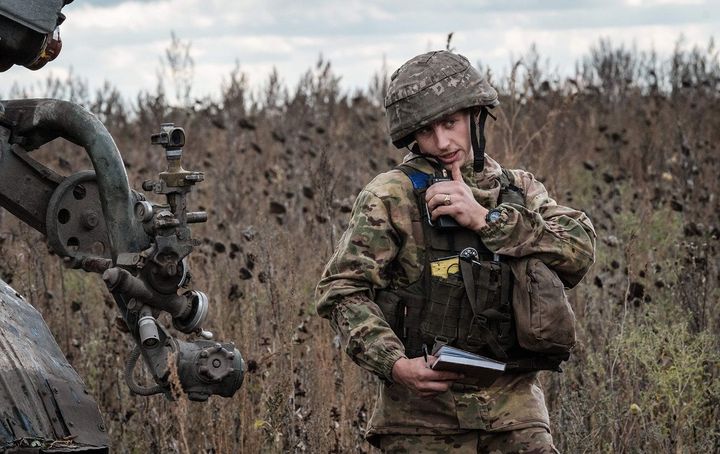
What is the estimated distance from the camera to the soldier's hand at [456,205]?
3.10m

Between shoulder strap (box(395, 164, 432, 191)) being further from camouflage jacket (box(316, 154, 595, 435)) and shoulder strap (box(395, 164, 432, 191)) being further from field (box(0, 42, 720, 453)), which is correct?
field (box(0, 42, 720, 453))

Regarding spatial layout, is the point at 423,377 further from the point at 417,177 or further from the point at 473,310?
the point at 417,177

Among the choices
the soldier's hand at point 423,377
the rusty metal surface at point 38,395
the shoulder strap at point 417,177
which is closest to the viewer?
the soldier's hand at point 423,377

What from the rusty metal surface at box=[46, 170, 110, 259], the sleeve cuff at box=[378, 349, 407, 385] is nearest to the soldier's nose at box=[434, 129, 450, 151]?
the sleeve cuff at box=[378, 349, 407, 385]

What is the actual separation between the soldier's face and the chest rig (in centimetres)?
10

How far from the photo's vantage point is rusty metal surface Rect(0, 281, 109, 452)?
10.2ft

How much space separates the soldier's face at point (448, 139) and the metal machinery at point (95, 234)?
713mm

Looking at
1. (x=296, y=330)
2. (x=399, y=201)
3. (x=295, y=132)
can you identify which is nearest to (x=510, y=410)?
(x=399, y=201)

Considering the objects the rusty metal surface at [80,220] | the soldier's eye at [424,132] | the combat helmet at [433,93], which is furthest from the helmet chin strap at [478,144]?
the rusty metal surface at [80,220]

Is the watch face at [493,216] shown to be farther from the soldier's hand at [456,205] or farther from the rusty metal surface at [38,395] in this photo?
the rusty metal surface at [38,395]

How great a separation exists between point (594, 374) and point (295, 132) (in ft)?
23.3

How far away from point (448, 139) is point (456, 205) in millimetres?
269

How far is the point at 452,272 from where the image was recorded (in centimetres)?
317

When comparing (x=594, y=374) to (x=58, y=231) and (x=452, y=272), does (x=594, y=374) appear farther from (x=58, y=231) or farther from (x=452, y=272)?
(x=58, y=231)
